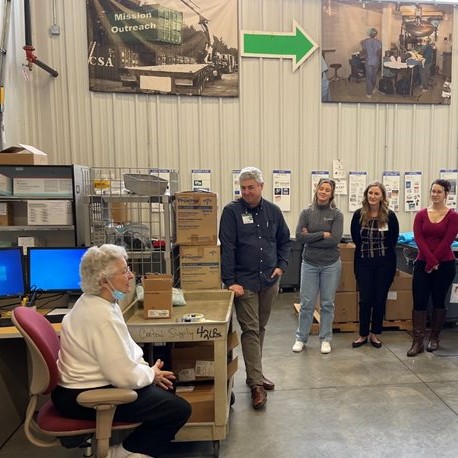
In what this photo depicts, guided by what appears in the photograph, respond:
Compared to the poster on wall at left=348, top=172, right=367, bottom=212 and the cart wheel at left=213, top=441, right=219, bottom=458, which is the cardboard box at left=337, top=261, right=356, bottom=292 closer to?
the poster on wall at left=348, top=172, right=367, bottom=212

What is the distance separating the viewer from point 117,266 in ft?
5.89

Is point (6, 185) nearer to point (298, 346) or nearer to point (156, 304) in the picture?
point (156, 304)

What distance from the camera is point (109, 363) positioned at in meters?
1.65

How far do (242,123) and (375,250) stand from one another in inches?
106

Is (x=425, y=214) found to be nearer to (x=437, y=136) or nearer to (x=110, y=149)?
(x=437, y=136)

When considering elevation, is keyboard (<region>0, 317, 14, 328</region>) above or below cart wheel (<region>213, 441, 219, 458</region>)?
above

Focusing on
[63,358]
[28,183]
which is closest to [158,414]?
[63,358]

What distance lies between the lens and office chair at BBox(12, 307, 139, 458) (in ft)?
5.37

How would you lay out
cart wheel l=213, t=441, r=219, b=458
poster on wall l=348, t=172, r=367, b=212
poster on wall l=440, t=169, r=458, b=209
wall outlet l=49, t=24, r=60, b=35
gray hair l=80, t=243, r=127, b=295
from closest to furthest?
gray hair l=80, t=243, r=127, b=295
cart wheel l=213, t=441, r=219, b=458
wall outlet l=49, t=24, r=60, b=35
poster on wall l=348, t=172, r=367, b=212
poster on wall l=440, t=169, r=458, b=209

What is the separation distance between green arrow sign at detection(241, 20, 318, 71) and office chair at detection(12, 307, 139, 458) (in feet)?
15.2

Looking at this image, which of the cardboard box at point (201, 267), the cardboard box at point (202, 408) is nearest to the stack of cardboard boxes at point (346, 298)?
the cardboard box at point (201, 267)

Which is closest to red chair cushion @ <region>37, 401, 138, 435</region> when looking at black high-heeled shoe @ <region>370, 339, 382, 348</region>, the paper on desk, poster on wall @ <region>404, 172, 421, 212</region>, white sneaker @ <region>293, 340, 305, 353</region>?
the paper on desk

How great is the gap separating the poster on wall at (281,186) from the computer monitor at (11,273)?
3608 millimetres

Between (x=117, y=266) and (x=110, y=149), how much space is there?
384 centimetres
